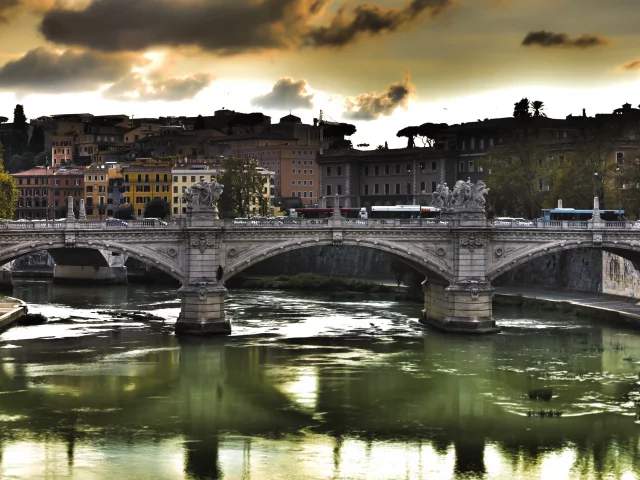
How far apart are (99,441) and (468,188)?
2691 cm

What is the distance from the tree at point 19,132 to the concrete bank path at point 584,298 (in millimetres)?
117530

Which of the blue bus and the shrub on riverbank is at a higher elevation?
the blue bus

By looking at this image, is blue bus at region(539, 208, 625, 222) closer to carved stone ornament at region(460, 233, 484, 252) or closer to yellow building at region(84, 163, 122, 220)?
carved stone ornament at region(460, 233, 484, 252)

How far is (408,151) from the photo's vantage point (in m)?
109

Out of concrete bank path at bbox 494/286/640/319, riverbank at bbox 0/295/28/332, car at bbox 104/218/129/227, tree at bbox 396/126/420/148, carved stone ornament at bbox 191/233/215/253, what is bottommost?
riverbank at bbox 0/295/28/332

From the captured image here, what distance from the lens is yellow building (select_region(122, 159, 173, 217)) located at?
112 metres

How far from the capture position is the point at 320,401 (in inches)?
1532

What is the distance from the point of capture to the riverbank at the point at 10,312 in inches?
2217

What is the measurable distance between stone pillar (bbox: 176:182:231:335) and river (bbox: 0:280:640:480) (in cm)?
109

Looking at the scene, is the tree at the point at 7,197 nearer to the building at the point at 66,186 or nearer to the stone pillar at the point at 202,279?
the stone pillar at the point at 202,279

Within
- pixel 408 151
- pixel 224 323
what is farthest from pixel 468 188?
pixel 408 151

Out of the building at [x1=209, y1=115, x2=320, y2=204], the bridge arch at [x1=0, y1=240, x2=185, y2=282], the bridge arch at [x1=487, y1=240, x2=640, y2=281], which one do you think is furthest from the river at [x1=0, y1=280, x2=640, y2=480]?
the building at [x1=209, y1=115, x2=320, y2=204]

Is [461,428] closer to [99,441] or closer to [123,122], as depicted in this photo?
[99,441]

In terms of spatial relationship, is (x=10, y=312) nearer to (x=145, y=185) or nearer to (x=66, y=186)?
(x=145, y=185)
